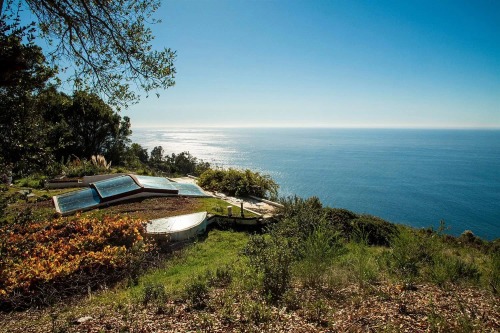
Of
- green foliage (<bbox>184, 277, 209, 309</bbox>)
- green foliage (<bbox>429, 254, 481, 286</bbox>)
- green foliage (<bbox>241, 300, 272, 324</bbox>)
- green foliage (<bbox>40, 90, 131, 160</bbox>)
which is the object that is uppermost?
green foliage (<bbox>40, 90, 131, 160</bbox>)

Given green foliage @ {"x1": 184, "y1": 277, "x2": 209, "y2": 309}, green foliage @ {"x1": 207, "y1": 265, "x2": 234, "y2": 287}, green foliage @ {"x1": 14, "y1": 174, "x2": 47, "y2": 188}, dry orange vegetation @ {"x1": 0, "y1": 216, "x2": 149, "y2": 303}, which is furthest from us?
green foliage @ {"x1": 14, "y1": 174, "x2": 47, "y2": 188}

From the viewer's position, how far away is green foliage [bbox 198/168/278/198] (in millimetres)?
18234

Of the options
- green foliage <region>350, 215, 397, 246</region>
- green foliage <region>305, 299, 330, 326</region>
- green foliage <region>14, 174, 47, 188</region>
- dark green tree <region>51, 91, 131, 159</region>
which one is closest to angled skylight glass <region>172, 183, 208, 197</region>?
green foliage <region>350, 215, 397, 246</region>

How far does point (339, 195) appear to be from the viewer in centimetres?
6919

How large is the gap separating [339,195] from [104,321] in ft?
225

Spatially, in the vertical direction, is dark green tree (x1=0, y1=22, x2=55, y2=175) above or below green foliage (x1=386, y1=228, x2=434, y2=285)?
above

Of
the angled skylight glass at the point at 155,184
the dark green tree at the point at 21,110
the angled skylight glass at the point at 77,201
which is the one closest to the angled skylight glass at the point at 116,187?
the angled skylight glass at the point at 77,201

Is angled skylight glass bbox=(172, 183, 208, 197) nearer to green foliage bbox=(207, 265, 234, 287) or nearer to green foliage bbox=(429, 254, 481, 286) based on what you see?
green foliage bbox=(207, 265, 234, 287)

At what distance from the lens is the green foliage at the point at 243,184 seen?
18234 mm

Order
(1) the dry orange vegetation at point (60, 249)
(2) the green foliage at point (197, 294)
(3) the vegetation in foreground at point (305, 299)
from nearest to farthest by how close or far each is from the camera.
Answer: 1. (3) the vegetation in foreground at point (305, 299)
2. (2) the green foliage at point (197, 294)
3. (1) the dry orange vegetation at point (60, 249)

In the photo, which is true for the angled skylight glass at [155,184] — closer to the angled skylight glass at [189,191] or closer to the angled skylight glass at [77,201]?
the angled skylight glass at [189,191]

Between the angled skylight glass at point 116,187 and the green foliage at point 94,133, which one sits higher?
the green foliage at point 94,133

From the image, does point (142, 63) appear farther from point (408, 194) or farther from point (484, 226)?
point (408, 194)

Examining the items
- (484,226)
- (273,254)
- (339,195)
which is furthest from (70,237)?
(339,195)
